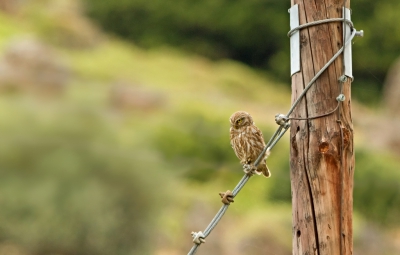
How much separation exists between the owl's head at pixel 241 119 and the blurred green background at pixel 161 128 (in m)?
5.26

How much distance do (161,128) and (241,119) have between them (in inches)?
367

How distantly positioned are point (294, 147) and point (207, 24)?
614 inches

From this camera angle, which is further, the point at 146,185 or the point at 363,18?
the point at 363,18

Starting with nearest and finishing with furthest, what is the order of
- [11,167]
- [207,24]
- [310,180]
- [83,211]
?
[310,180], [83,211], [11,167], [207,24]

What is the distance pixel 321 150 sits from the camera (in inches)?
90.3

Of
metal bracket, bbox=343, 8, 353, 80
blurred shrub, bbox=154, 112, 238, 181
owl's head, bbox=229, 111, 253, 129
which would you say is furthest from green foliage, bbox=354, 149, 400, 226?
metal bracket, bbox=343, 8, 353, 80

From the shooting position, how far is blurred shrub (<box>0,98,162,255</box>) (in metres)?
9.57

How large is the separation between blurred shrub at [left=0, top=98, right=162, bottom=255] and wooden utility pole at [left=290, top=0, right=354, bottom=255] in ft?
24.0

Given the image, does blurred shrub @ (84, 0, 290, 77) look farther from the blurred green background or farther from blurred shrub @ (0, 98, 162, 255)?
blurred shrub @ (0, 98, 162, 255)

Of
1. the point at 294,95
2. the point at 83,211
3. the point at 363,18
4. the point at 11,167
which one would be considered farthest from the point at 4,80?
the point at 294,95

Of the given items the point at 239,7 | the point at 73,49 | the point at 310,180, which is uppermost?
the point at 239,7

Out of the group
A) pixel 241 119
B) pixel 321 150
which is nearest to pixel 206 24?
pixel 241 119

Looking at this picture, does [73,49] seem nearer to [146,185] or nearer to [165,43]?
[165,43]

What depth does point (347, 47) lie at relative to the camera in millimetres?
2354
